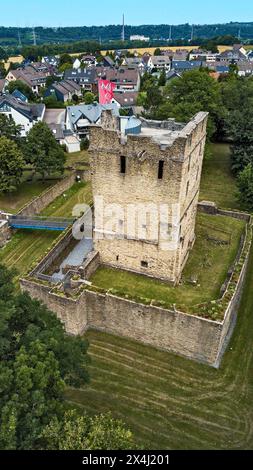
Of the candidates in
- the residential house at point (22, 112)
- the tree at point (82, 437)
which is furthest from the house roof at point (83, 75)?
the tree at point (82, 437)

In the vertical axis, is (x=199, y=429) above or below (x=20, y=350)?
below

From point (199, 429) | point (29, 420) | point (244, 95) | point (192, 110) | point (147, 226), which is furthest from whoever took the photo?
point (244, 95)

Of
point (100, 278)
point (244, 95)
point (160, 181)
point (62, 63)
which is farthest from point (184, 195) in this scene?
point (62, 63)

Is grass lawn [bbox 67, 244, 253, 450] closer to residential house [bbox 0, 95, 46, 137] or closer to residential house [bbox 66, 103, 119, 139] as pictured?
residential house [bbox 66, 103, 119, 139]

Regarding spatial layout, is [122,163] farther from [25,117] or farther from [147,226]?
[25,117]

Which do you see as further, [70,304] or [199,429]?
[70,304]

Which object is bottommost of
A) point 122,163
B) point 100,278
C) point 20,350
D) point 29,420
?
point 100,278

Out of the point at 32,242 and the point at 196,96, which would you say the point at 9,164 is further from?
the point at 196,96
